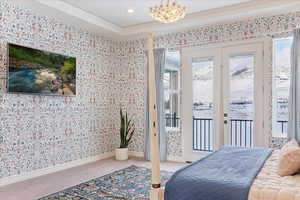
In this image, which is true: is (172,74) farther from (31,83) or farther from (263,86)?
(31,83)

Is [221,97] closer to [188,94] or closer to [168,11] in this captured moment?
[188,94]

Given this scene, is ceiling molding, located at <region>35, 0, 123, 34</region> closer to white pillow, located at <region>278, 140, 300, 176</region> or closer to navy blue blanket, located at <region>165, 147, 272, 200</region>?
navy blue blanket, located at <region>165, 147, 272, 200</region>

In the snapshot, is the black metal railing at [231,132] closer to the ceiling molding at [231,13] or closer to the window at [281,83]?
the window at [281,83]

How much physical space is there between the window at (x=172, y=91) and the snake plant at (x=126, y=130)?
86 cm

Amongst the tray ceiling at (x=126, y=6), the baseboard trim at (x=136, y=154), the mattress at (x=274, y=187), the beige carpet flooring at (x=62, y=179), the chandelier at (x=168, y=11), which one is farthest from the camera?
the baseboard trim at (x=136, y=154)

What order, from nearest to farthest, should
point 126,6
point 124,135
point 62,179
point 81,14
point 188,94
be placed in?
point 62,179 → point 126,6 → point 81,14 → point 188,94 → point 124,135

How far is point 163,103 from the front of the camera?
4887mm

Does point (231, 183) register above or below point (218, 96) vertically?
below

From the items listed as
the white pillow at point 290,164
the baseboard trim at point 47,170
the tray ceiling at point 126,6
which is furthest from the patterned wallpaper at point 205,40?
the white pillow at point 290,164

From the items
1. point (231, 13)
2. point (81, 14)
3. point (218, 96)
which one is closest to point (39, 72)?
point (81, 14)

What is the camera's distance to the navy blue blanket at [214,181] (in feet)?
5.42

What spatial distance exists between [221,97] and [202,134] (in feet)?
2.89

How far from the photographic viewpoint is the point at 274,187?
64.6 inches

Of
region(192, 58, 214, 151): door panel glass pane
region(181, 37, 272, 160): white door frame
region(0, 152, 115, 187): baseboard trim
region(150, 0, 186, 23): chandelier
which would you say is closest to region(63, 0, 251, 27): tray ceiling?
region(181, 37, 272, 160): white door frame
